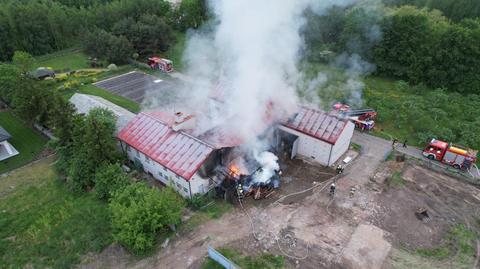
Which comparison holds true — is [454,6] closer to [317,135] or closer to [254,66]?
[317,135]

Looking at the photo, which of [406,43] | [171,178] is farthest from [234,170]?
[406,43]

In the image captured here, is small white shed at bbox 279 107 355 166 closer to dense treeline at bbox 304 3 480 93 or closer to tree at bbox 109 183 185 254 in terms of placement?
tree at bbox 109 183 185 254

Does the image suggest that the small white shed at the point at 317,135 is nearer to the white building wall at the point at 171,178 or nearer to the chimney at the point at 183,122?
the chimney at the point at 183,122

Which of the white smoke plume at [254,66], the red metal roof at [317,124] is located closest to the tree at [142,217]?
the white smoke plume at [254,66]

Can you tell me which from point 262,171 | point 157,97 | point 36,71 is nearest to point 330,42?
point 157,97

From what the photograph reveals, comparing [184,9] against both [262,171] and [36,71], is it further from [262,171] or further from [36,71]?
[262,171]
